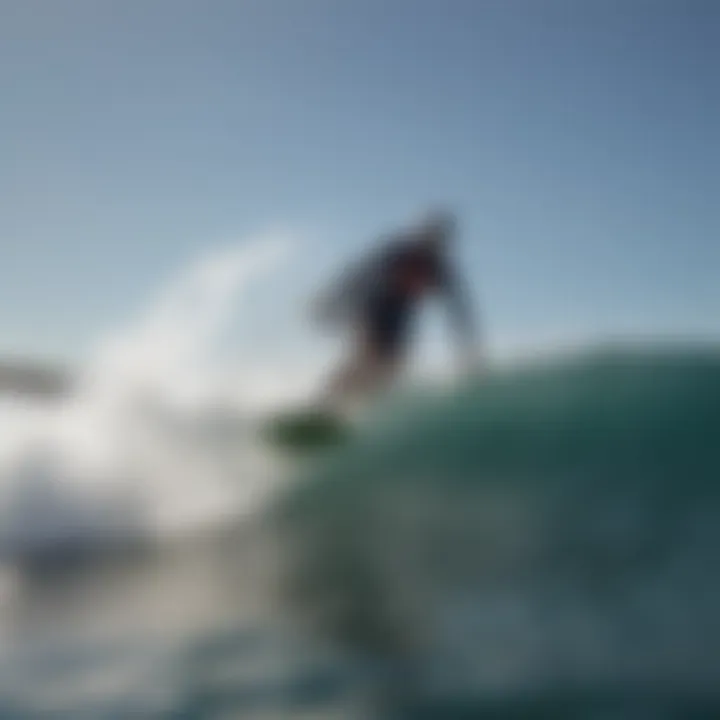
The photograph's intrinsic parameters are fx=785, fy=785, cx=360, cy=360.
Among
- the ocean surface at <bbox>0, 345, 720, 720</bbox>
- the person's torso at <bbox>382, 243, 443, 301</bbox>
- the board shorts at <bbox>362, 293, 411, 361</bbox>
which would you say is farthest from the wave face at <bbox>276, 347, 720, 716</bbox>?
the person's torso at <bbox>382, 243, 443, 301</bbox>

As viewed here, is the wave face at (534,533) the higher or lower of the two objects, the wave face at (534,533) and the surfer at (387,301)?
the lower

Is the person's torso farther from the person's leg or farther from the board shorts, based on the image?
the person's leg

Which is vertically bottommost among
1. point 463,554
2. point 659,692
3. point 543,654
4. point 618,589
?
point 659,692

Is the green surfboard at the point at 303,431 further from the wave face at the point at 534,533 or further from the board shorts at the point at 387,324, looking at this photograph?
the board shorts at the point at 387,324

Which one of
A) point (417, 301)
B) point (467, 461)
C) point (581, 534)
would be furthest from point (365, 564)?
point (417, 301)

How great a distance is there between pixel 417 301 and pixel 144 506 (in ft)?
2.68

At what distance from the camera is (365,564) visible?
6.03ft

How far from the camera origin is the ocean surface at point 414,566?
1.72 metres

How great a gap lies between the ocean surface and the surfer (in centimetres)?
10

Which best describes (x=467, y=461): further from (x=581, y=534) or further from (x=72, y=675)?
(x=72, y=675)

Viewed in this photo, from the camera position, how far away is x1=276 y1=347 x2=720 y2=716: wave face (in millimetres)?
1746

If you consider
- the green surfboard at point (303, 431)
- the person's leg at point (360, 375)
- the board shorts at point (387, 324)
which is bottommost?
the green surfboard at point (303, 431)

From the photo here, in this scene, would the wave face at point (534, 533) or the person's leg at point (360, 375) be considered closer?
the wave face at point (534, 533)

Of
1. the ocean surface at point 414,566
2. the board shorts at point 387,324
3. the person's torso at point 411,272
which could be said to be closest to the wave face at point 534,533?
the ocean surface at point 414,566
